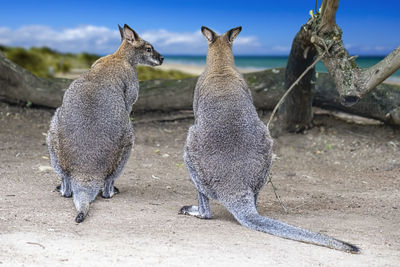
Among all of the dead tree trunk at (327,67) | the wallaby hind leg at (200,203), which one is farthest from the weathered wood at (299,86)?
the wallaby hind leg at (200,203)

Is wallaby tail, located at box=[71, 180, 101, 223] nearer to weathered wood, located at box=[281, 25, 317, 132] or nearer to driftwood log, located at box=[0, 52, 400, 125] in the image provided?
weathered wood, located at box=[281, 25, 317, 132]

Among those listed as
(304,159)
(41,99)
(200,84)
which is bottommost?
(304,159)

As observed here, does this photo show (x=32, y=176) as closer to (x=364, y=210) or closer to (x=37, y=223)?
(x=37, y=223)

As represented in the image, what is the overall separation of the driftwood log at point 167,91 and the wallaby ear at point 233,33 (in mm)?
5060

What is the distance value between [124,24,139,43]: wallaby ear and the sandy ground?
216 cm

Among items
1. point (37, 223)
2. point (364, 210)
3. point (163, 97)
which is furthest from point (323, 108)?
point (37, 223)

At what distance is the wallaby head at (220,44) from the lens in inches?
287

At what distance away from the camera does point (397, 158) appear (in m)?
11.1

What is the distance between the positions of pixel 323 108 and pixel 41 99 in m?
6.33

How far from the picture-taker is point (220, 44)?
7480mm

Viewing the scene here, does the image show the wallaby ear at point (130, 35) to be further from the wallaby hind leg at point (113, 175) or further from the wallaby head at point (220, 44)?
the wallaby hind leg at point (113, 175)

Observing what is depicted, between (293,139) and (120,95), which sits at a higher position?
(120,95)

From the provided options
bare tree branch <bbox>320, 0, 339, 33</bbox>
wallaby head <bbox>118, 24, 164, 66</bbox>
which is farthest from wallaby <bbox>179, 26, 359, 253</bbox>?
bare tree branch <bbox>320, 0, 339, 33</bbox>

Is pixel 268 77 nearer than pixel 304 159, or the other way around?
pixel 304 159
